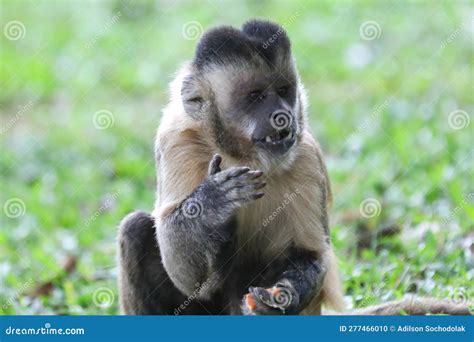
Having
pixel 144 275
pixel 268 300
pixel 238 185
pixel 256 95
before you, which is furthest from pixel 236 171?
pixel 144 275

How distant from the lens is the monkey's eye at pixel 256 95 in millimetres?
6819

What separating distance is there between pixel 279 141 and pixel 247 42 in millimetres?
828

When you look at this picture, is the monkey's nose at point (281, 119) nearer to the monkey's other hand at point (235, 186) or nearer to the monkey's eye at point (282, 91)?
the monkey's eye at point (282, 91)

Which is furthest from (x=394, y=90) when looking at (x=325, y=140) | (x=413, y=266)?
(x=413, y=266)

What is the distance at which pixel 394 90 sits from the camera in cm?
1312

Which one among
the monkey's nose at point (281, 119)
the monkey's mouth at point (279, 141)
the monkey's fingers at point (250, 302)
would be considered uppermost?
the monkey's nose at point (281, 119)

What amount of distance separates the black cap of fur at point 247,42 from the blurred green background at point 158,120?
249 cm

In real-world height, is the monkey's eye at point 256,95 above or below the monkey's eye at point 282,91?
below

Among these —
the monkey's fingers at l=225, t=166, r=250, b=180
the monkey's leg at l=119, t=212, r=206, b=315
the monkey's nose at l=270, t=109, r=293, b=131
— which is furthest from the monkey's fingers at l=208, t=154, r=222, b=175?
the monkey's leg at l=119, t=212, r=206, b=315

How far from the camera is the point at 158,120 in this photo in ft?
45.3

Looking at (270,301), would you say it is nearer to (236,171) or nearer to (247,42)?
Answer: (236,171)

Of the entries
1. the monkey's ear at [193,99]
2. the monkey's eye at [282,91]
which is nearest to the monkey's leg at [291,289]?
the monkey's eye at [282,91]
